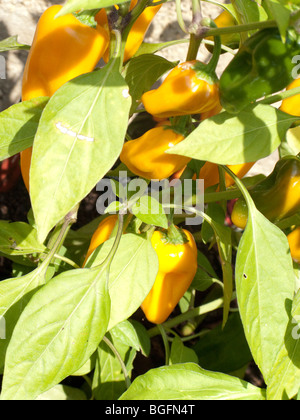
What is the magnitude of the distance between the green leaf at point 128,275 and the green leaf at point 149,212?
7 centimetres

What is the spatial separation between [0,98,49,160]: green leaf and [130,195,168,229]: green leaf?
0.16 metres

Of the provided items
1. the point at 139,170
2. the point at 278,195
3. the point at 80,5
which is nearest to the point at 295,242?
the point at 278,195

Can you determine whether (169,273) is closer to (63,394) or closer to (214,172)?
(214,172)

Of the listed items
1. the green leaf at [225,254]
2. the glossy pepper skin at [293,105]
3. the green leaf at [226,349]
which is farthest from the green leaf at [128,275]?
the green leaf at [226,349]

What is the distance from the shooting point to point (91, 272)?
63 centimetres

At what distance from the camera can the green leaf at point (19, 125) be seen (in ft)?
1.97

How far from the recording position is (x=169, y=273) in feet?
2.82

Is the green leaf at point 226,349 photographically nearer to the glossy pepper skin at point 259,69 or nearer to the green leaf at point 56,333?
the green leaf at point 56,333

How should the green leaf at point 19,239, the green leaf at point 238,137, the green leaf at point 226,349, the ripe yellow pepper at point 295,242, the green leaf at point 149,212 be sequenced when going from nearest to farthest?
the green leaf at point 238,137, the green leaf at point 149,212, the green leaf at point 19,239, the ripe yellow pepper at point 295,242, the green leaf at point 226,349

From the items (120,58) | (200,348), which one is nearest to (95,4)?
(120,58)

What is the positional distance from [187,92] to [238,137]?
10 cm
